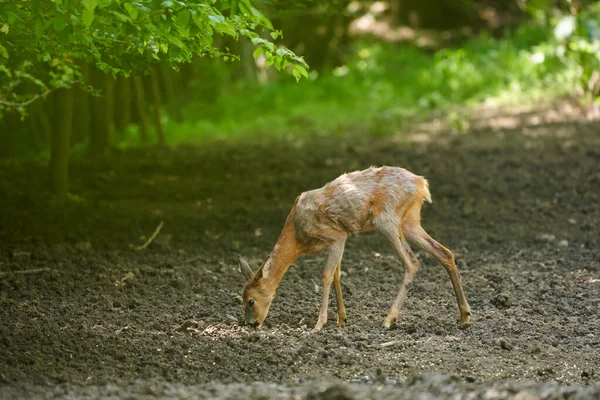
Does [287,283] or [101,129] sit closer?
[287,283]

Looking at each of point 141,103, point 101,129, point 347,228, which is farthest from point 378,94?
point 347,228

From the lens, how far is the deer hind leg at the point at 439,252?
6664mm

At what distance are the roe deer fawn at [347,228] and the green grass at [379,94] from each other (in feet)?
28.3

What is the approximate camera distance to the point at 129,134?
53.2ft

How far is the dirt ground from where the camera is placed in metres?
5.53

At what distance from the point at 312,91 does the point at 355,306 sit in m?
12.8

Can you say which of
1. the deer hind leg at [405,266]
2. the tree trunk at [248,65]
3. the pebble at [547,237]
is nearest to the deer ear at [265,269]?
the deer hind leg at [405,266]

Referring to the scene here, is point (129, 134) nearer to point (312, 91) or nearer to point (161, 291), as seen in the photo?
point (312, 91)

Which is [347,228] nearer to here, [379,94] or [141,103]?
[141,103]

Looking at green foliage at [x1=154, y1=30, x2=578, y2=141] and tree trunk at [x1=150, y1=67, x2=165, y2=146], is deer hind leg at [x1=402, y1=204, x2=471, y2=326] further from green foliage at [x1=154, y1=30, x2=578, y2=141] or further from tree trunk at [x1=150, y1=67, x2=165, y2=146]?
green foliage at [x1=154, y1=30, x2=578, y2=141]

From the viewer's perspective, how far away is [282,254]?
268 inches

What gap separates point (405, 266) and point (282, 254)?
0.89 m

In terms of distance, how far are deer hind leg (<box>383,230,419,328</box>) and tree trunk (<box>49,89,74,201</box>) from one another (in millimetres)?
4853

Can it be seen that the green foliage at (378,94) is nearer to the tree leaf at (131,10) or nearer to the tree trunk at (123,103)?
the tree trunk at (123,103)
